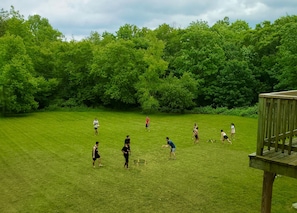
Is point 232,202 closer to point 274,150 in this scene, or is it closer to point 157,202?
point 157,202

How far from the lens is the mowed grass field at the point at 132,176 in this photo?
39.0 ft

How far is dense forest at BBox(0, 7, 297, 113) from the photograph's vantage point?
36.8 meters

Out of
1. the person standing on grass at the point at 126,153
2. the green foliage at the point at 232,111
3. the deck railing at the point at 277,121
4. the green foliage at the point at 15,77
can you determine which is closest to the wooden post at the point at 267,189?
the deck railing at the point at 277,121

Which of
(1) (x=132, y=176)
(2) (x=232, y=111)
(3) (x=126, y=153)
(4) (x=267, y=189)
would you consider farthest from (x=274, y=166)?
(2) (x=232, y=111)

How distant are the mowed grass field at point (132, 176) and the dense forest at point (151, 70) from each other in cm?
1224

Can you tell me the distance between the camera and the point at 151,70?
1531 inches

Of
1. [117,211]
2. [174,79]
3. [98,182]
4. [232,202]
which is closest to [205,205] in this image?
[232,202]

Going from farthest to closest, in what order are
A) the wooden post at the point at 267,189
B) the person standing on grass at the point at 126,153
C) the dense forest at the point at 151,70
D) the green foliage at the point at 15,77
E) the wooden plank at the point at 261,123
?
the dense forest at the point at 151,70, the green foliage at the point at 15,77, the person standing on grass at the point at 126,153, the wooden post at the point at 267,189, the wooden plank at the point at 261,123

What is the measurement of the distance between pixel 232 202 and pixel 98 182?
6.33 metres

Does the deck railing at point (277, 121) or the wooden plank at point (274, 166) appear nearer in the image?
the wooden plank at point (274, 166)

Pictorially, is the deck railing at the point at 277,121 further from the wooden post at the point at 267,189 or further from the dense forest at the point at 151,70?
the dense forest at the point at 151,70

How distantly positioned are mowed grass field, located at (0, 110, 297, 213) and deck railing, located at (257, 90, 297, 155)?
5289 mm

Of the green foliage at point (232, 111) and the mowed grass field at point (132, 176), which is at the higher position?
the green foliage at point (232, 111)

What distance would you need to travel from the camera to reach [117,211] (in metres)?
11.3
